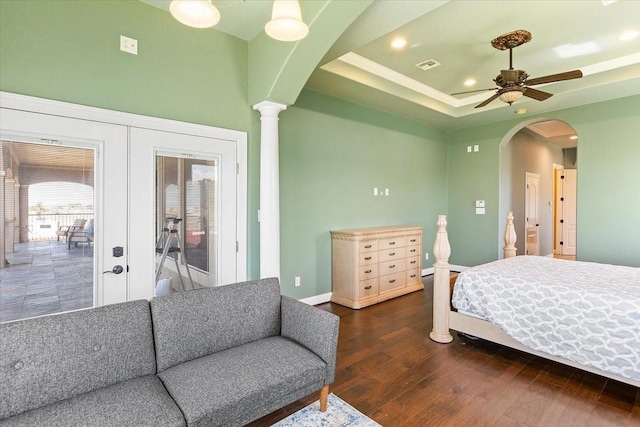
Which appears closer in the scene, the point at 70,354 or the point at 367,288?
the point at 70,354

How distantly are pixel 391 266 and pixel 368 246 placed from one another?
0.62m

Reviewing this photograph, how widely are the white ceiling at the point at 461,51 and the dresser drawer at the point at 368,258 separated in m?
2.17

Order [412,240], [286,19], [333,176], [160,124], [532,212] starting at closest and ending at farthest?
[286,19]
[160,124]
[333,176]
[412,240]
[532,212]

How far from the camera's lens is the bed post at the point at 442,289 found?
329cm

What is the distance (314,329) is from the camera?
2.21m

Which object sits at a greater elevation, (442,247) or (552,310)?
(442,247)

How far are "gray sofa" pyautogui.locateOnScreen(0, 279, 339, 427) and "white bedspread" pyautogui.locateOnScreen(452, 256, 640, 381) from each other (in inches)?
66.0

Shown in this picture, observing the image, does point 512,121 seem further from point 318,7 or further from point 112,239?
point 112,239

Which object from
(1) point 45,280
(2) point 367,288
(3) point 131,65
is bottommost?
(2) point 367,288

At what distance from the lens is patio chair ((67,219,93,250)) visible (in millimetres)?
2500

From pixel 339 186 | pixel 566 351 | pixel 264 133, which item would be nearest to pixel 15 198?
pixel 264 133

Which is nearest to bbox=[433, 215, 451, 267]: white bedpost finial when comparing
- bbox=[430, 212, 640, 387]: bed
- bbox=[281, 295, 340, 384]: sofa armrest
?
bbox=[430, 212, 640, 387]: bed

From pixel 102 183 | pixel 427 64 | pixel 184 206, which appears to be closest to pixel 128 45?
pixel 102 183

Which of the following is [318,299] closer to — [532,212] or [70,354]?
[70,354]
